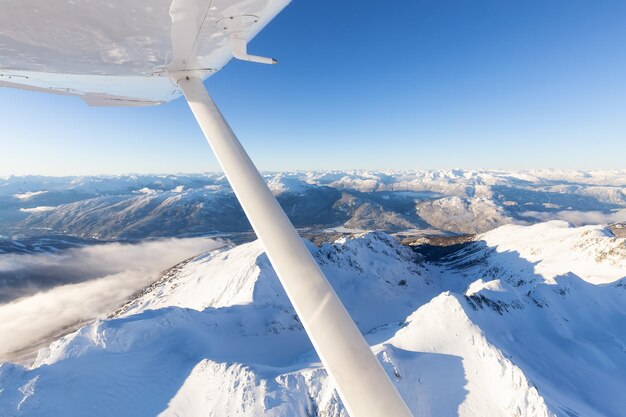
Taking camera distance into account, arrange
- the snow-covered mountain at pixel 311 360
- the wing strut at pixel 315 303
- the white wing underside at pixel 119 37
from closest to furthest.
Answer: the wing strut at pixel 315 303, the white wing underside at pixel 119 37, the snow-covered mountain at pixel 311 360

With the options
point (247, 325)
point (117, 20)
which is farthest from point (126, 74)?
point (247, 325)

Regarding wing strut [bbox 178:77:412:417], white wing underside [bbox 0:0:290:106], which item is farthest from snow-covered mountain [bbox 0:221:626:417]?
wing strut [bbox 178:77:412:417]

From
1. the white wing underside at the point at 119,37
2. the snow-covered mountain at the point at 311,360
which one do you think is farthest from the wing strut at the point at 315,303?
the snow-covered mountain at the point at 311,360

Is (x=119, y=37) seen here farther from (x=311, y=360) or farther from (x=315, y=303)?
(x=311, y=360)

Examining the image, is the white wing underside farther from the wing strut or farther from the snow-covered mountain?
the snow-covered mountain

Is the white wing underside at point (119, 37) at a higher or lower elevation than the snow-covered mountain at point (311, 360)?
higher

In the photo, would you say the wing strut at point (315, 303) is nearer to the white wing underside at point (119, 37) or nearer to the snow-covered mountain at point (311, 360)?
the white wing underside at point (119, 37)

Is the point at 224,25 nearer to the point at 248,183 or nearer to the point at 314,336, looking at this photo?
the point at 248,183
